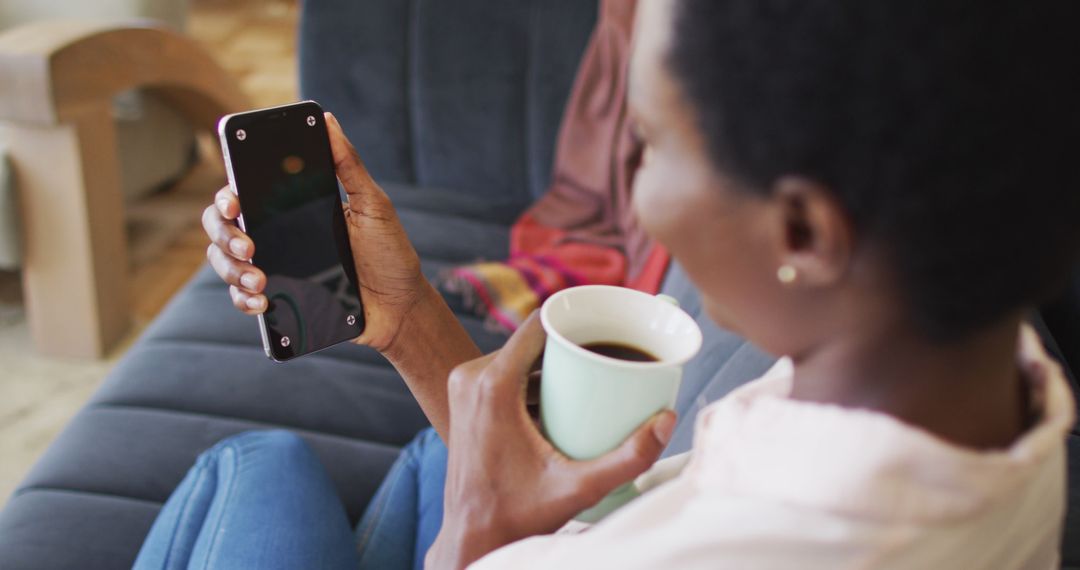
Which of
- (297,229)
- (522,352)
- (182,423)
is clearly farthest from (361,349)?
(522,352)

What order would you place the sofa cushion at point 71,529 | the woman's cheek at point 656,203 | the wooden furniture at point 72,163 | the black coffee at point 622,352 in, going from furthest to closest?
1. the wooden furniture at point 72,163
2. the sofa cushion at point 71,529
3. the black coffee at point 622,352
4. the woman's cheek at point 656,203

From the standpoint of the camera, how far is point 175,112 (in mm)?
2406

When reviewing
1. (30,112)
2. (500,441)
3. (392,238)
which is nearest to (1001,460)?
(500,441)

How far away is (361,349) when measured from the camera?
1334 mm

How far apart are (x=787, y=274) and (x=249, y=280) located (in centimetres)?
56

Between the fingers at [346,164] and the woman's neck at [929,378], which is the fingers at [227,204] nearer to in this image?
the fingers at [346,164]

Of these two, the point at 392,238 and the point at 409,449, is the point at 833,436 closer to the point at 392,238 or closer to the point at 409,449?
the point at 392,238

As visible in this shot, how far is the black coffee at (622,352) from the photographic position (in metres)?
0.62

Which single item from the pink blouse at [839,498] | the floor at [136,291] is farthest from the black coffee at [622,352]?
the floor at [136,291]

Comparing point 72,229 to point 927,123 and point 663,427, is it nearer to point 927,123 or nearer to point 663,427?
point 663,427

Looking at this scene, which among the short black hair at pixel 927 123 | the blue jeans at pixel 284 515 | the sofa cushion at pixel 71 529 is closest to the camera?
the short black hair at pixel 927 123

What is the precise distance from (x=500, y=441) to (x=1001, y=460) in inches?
12.4

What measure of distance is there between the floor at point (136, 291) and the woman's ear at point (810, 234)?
1.54m

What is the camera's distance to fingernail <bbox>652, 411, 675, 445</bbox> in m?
0.55
